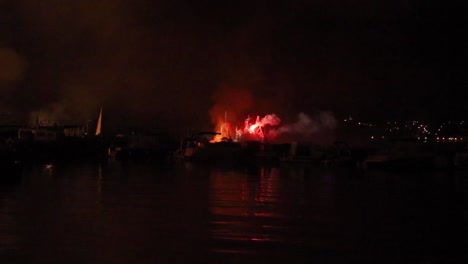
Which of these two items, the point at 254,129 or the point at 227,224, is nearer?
the point at 227,224

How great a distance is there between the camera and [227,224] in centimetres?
1243

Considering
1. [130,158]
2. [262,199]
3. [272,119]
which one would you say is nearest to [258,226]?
[262,199]

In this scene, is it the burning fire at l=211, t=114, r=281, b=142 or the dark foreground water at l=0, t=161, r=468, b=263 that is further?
the burning fire at l=211, t=114, r=281, b=142

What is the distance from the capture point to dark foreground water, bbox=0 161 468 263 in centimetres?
941

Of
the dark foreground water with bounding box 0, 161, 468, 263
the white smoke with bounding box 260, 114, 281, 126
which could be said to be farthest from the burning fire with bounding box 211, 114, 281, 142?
the dark foreground water with bounding box 0, 161, 468, 263

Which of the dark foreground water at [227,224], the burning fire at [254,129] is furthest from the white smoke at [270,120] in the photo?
the dark foreground water at [227,224]

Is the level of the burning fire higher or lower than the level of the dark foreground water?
higher

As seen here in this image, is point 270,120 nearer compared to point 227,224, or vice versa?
point 227,224

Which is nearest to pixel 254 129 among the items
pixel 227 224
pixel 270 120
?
pixel 270 120

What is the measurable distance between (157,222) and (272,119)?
42.4m

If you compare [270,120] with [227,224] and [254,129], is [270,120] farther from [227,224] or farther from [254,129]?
[227,224]

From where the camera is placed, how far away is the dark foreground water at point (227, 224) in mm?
9414

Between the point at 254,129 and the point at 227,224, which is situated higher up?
the point at 254,129

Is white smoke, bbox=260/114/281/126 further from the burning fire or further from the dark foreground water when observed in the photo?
the dark foreground water
